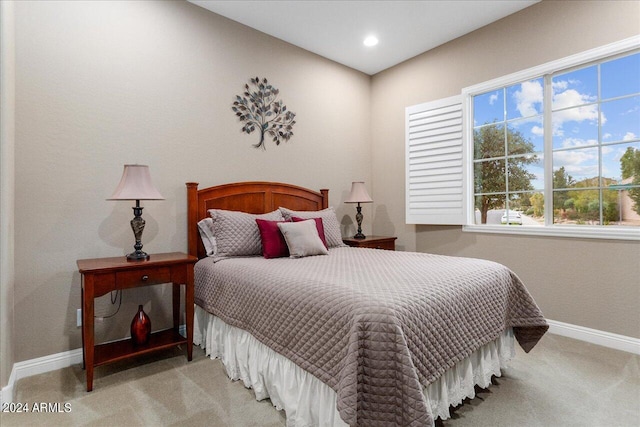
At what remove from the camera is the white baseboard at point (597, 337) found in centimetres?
252

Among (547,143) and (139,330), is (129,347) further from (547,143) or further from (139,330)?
(547,143)

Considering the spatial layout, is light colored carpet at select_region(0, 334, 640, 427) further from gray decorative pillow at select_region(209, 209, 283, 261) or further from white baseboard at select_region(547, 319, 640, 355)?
gray decorative pillow at select_region(209, 209, 283, 261)

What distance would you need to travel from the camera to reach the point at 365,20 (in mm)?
3230

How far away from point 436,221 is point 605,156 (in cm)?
153

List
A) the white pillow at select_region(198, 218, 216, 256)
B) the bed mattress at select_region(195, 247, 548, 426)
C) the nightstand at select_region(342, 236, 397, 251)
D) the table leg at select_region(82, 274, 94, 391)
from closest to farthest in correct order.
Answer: the bed mattress at select_region(195, 247, 548, 426) → the table leg at select_region(82, 274, 94, 391) → the white pillow at select_region(198, 218, 216, 256) → the nightstand at select_region(342, 236, 397, 251)

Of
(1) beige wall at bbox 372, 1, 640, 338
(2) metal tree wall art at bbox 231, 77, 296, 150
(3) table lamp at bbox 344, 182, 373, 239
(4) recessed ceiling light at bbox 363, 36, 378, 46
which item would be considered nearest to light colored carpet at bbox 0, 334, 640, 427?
(1) beige wall at bbox 372, 1, 640, 338

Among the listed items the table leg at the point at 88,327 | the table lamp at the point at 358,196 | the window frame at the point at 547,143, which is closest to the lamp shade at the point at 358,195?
the table lamp at the point at 358,196

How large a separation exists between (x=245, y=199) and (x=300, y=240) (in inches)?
33.8

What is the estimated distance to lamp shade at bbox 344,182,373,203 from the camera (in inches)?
153

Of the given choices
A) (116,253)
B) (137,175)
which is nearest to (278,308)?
(137,175)

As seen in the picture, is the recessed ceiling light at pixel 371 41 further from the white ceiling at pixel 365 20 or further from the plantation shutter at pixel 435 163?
the plantation shutter at pixel 435 163

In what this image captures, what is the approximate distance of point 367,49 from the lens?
3809 millimetres

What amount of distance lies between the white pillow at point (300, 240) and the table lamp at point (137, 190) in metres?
0.95

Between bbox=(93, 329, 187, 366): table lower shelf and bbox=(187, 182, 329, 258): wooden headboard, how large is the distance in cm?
73
